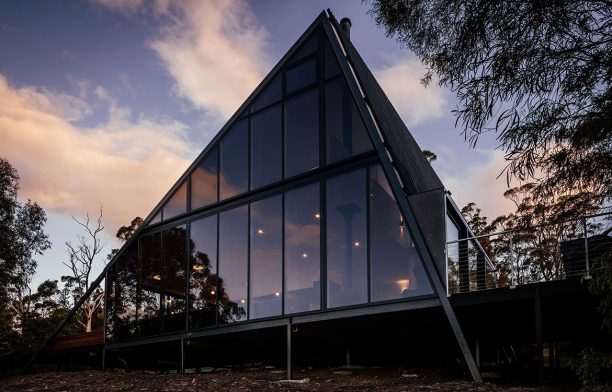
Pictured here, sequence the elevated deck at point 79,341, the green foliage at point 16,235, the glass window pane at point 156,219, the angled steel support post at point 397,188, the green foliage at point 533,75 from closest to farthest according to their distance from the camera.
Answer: the green foliage at point 533,75 < the angled steel support post at point 397,188 < the glass window pane at point 156,219 < the elevated deck at point 79,341 < the green foliage at point 16,235

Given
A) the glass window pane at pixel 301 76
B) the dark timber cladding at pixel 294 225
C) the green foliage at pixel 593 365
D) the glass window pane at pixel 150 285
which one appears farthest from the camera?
the glass window pane at pixel 150 285

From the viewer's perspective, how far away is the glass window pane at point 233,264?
460 inches

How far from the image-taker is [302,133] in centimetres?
1145

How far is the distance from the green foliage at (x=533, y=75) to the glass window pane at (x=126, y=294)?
1112 centimetres

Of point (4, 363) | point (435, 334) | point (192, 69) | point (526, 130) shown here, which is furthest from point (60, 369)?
point (526, 130)

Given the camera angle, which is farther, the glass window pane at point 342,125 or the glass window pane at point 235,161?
the glass window pane at point 235,161

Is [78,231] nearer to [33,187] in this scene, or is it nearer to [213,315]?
[33,187]

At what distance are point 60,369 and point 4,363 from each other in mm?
3249

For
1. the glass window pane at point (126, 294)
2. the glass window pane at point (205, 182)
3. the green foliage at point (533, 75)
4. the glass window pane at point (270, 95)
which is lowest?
the glass window pane at point (126, 294)

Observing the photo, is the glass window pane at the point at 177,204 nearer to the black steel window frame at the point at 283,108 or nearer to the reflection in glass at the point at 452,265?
→ the black steel window frame at the point at 283,108

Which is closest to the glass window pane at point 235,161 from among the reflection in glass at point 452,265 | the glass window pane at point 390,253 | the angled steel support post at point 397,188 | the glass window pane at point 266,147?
the glass window pane at point 266,147

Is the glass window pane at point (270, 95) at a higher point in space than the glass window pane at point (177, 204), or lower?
higher

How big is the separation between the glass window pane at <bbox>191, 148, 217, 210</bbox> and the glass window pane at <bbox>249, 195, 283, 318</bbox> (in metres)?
1.62

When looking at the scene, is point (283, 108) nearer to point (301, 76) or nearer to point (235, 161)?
point (301, 76)
